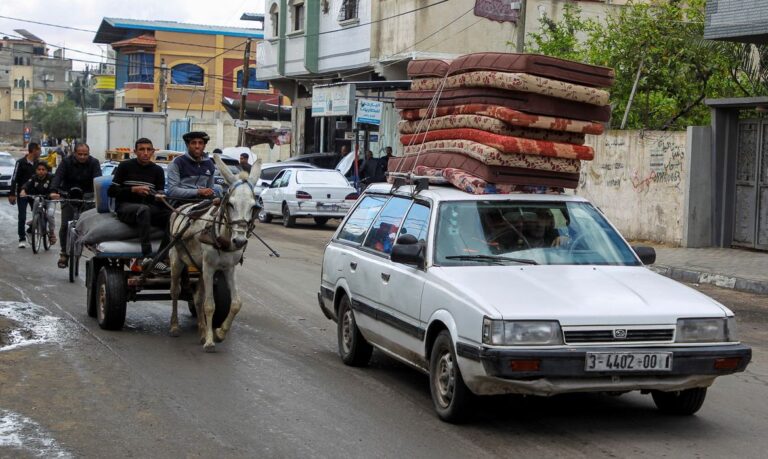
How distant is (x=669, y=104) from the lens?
27.2m

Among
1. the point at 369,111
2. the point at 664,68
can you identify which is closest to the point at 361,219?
the point at 664,68

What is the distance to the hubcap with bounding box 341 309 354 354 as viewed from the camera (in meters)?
9.34

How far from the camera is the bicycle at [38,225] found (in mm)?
18953

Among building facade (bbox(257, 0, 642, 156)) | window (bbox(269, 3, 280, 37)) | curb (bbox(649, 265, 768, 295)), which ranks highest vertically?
window (bbox(269, 3, 280, 37))

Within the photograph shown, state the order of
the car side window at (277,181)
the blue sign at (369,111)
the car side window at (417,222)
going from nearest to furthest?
the car side window at (417,222) → the car side window at (277,181) → the blue sign at (369,111)

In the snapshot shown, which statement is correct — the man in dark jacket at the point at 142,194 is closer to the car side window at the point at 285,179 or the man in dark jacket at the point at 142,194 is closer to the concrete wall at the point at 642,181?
the concrete wall at the point at 642,181

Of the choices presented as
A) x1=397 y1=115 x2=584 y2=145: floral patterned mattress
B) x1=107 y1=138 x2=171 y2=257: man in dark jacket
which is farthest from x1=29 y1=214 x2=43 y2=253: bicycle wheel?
x1=397 y1=115 x2=584 y2=145: floral patterned mattress

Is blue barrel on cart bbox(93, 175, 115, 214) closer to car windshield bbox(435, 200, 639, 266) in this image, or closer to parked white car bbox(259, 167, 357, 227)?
car windshield bbox(435, 200, 639, 266)

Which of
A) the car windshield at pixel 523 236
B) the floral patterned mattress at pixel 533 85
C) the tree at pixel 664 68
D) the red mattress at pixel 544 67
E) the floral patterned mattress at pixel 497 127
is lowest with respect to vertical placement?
the car windshield at pixel 523 236

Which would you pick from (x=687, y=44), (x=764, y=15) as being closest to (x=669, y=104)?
(x=687, y=44)

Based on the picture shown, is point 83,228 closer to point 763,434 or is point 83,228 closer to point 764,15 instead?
point 763,434

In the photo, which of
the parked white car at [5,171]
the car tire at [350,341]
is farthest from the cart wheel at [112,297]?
the parked white car at [5,171]

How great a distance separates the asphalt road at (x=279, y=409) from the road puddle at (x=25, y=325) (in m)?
0.04

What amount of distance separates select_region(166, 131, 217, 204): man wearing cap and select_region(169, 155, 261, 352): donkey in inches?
7.9
